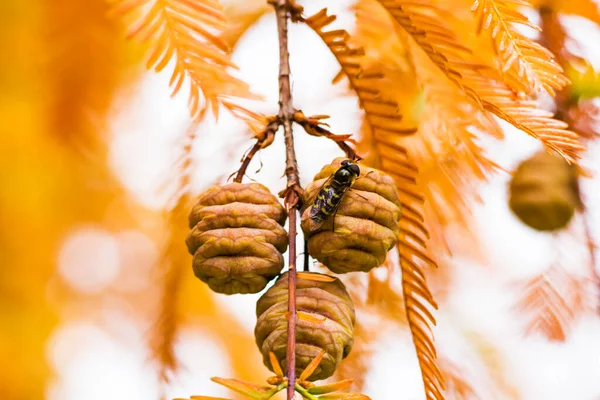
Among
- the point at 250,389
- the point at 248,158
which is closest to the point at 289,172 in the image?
the point at 248,158

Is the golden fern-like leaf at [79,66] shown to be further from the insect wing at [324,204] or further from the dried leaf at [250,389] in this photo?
the dried leaf at [250,389]

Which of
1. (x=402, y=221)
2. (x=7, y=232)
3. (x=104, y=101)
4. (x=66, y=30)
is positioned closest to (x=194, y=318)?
(x=7, y=232)

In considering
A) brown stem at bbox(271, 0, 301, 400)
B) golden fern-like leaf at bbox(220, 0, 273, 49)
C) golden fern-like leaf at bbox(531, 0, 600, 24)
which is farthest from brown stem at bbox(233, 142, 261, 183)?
golden fern-like leaf at bbox(531, 0, 600, 24)

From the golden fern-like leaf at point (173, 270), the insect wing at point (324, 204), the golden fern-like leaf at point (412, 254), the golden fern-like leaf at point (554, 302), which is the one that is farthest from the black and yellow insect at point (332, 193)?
the golden fern-like leaf at point (554, 302)

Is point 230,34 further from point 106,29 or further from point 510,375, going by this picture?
point 510,375

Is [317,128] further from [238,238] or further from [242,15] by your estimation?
[242,15]

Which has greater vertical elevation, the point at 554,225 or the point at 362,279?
the point at 554,225

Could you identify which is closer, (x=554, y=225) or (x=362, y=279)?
(x=362, y=279)

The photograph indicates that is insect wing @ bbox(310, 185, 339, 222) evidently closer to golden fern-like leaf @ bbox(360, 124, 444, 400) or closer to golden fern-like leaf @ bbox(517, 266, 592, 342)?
golden fern-like leaf @ bbox(360, 124, 444, 400)
